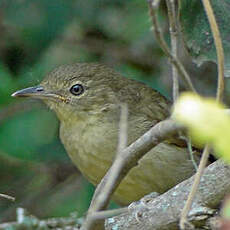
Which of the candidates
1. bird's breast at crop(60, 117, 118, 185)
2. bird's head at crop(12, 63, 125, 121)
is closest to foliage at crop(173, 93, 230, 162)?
bird's breast at crop(60, 117, 118, 185)

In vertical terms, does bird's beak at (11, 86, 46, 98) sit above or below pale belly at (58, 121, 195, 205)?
above

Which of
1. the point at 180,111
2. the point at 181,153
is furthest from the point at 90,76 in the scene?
the point at 180,111

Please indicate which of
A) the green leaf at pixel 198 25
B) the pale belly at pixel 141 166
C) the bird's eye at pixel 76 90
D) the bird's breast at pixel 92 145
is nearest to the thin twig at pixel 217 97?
the green leaf at pixel 198 25

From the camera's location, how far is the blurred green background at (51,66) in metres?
5.25

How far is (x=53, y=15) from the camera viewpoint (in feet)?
16.6

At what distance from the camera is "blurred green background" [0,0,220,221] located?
525 cm

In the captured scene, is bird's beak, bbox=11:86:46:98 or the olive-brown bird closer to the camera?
the olive-brown bird

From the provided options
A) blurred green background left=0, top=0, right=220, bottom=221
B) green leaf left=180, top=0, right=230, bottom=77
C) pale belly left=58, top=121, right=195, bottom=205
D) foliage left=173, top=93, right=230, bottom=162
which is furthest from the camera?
blurred green background left=0, top=0, right=220, bottom=221

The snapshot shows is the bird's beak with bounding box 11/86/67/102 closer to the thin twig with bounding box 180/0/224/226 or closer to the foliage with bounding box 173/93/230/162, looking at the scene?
the thin twig with bounding box 180/0/224/226

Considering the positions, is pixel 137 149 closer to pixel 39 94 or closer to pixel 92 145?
pixel 92 145

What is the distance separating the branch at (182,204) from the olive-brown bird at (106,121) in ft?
2.47

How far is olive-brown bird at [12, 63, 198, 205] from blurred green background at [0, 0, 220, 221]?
0.56 metres

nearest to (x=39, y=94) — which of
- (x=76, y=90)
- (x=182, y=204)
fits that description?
(x=76, y=90)

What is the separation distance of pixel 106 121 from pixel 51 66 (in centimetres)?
147
